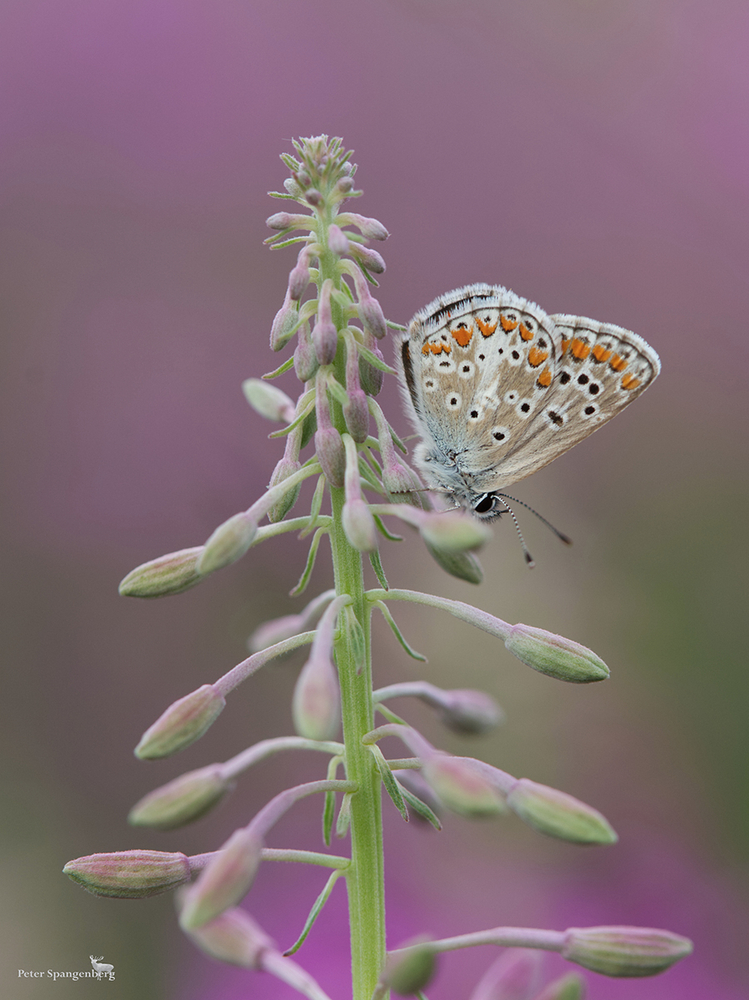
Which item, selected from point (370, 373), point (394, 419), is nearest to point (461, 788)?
point (370, 373)

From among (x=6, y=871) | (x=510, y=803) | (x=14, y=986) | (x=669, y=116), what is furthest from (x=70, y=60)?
(x=510, y=803)

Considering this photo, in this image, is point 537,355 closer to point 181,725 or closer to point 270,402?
point 270,402

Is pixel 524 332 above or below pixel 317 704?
above

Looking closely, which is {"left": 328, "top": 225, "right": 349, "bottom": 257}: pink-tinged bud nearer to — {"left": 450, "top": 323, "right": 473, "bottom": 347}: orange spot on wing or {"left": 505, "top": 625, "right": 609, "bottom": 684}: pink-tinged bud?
{"left": 450, "top": 323, "right": 473, "bottom": 347}: orange spot on wing

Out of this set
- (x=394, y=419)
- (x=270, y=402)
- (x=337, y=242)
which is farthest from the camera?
→ (x=394, y=419)

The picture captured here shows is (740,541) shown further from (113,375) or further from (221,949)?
(221,949)

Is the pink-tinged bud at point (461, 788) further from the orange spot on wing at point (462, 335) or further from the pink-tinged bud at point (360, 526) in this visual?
the orange spot on wing at point (462, 335)
